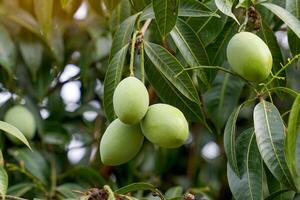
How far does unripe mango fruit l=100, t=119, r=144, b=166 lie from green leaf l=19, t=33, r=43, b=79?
2.51 ft

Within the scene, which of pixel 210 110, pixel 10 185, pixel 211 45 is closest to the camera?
pixel 211 45

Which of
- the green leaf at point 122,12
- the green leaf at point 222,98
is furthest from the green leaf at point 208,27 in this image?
the green leaf at point 222,98

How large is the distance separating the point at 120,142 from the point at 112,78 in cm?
16

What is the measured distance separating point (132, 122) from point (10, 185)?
897 mm

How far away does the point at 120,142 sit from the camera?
1085mm

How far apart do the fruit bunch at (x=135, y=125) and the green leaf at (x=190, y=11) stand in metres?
0.18

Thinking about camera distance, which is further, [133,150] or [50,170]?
[50,170]

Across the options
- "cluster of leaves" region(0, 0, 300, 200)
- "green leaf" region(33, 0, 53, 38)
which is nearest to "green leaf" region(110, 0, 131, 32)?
"cluster of leaves" region(0, 0, 300, 200)

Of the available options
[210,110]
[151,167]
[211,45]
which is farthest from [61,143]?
[211,45]

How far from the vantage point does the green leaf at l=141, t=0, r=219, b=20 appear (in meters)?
1.22

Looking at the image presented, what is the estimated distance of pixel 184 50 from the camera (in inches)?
48.2

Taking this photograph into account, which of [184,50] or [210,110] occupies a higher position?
[184,50]

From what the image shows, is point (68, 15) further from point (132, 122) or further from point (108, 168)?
point (132, 122)

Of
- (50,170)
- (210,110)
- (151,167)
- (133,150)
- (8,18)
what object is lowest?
(151,167)
